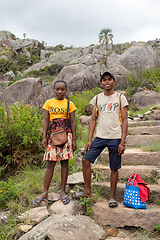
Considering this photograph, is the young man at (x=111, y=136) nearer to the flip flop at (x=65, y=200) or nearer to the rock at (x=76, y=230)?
the flip flop at (x=65, y=200)

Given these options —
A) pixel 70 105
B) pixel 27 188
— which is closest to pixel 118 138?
pixel 70 105

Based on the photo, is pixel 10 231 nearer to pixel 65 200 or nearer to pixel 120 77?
pixel 65 200

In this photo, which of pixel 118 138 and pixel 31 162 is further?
pixel 31 162

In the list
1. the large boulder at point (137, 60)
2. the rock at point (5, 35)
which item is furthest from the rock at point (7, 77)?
the rock at point (5, 35)

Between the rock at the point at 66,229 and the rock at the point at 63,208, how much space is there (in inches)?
6.3

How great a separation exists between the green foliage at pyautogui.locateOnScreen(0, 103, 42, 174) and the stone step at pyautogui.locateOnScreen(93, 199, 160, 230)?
1.81 meters

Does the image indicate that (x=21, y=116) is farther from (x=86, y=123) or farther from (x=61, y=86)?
(x=86, y=123)

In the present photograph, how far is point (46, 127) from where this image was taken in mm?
2924

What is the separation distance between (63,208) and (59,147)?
778 millimetres

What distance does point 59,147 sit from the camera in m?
2.84

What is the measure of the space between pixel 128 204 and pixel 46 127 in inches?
57.6

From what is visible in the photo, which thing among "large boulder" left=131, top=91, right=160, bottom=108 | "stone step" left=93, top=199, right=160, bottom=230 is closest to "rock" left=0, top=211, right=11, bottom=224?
"stone step" left=93, top=199, right=160, bottom=230

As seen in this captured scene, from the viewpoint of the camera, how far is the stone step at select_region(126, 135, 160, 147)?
4.79 m

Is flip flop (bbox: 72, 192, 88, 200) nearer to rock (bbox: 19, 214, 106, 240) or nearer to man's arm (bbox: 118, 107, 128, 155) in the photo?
rock (bbox: 19, 214, 106, 240)
